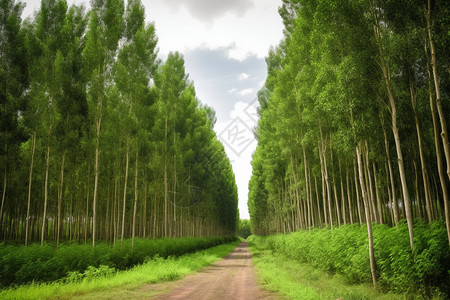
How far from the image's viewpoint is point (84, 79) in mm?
16250

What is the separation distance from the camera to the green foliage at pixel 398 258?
19.6ft

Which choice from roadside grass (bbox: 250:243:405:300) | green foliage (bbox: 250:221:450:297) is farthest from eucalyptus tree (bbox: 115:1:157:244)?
green foliage (bbox: 250:221:450:297)

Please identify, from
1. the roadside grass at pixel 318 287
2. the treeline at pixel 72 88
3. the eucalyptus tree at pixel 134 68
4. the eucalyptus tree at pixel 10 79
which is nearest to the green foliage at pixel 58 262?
the treeline at pixel 72 88

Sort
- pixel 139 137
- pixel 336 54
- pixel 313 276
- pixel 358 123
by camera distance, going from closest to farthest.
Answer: pixel 358 123
pixel 336 54
pixel 313 276
pixel 139 137

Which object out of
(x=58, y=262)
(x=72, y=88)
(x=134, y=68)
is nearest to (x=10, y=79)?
(x=72, y=88)

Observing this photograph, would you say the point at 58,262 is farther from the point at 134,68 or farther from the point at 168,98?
the point at 168,98

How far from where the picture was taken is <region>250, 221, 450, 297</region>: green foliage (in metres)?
5.96

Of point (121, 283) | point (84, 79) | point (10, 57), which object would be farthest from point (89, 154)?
point (121, 283)

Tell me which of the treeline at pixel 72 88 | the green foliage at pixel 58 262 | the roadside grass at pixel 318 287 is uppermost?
the treeline at pixel 72 88

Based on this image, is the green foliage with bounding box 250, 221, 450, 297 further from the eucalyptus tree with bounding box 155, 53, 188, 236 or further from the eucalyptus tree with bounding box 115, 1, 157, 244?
the eucalyptus tree with bounding box 155, 53, 188, 236

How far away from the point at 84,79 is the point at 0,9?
7.30 meters

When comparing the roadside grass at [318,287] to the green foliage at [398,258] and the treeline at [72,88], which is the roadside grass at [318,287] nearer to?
the green foliage at [398,258]

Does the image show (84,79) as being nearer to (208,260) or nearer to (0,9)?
(0,9)

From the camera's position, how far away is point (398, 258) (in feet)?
22.4
